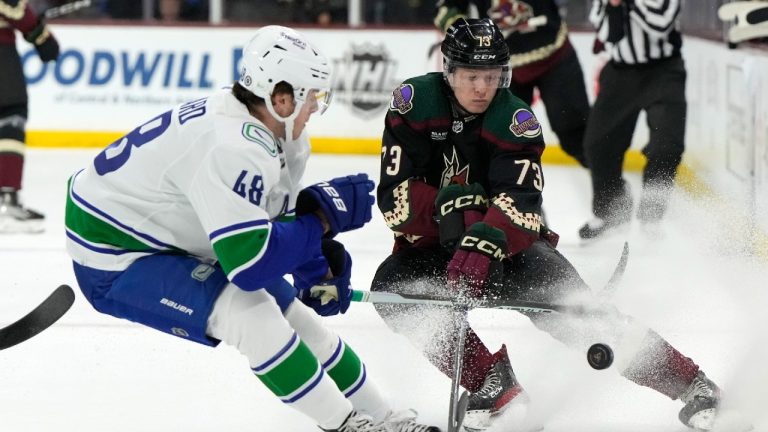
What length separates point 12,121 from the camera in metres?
5.36

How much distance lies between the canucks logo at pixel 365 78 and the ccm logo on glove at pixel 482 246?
4.58m

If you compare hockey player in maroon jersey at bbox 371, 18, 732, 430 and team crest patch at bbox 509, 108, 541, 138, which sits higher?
team crest patch at bbox 509, 108, 541, 138

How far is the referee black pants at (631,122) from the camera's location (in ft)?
15.7

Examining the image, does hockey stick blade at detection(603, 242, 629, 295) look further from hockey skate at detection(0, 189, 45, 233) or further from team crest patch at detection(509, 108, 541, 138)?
hockey skate at detection(0, 189, 45, 233)

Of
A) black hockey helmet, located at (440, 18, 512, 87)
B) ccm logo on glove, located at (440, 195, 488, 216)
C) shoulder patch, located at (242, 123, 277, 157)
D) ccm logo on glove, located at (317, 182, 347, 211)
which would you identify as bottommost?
ccm logo on glove, located at (440, 195, 488, 216)

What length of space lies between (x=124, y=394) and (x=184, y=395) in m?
0.14

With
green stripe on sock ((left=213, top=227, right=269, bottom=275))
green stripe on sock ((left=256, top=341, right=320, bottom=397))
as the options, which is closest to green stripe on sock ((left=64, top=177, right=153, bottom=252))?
green stripe on sock ((left=213, top=227, right=269, bottom=275))

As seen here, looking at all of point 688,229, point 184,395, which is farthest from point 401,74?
point 184,395

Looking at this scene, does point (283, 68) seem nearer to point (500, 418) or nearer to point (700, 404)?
point (500, 418)

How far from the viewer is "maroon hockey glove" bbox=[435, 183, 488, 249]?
2.69 m

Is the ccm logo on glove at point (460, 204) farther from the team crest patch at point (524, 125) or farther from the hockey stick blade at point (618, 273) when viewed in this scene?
the hockey stick blade at point (618, 273)

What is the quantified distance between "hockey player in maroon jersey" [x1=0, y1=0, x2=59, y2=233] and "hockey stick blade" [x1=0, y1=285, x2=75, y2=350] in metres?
2.76

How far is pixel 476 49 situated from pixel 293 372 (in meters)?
0.82

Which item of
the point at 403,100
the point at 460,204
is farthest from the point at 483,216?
the point at 403,100
